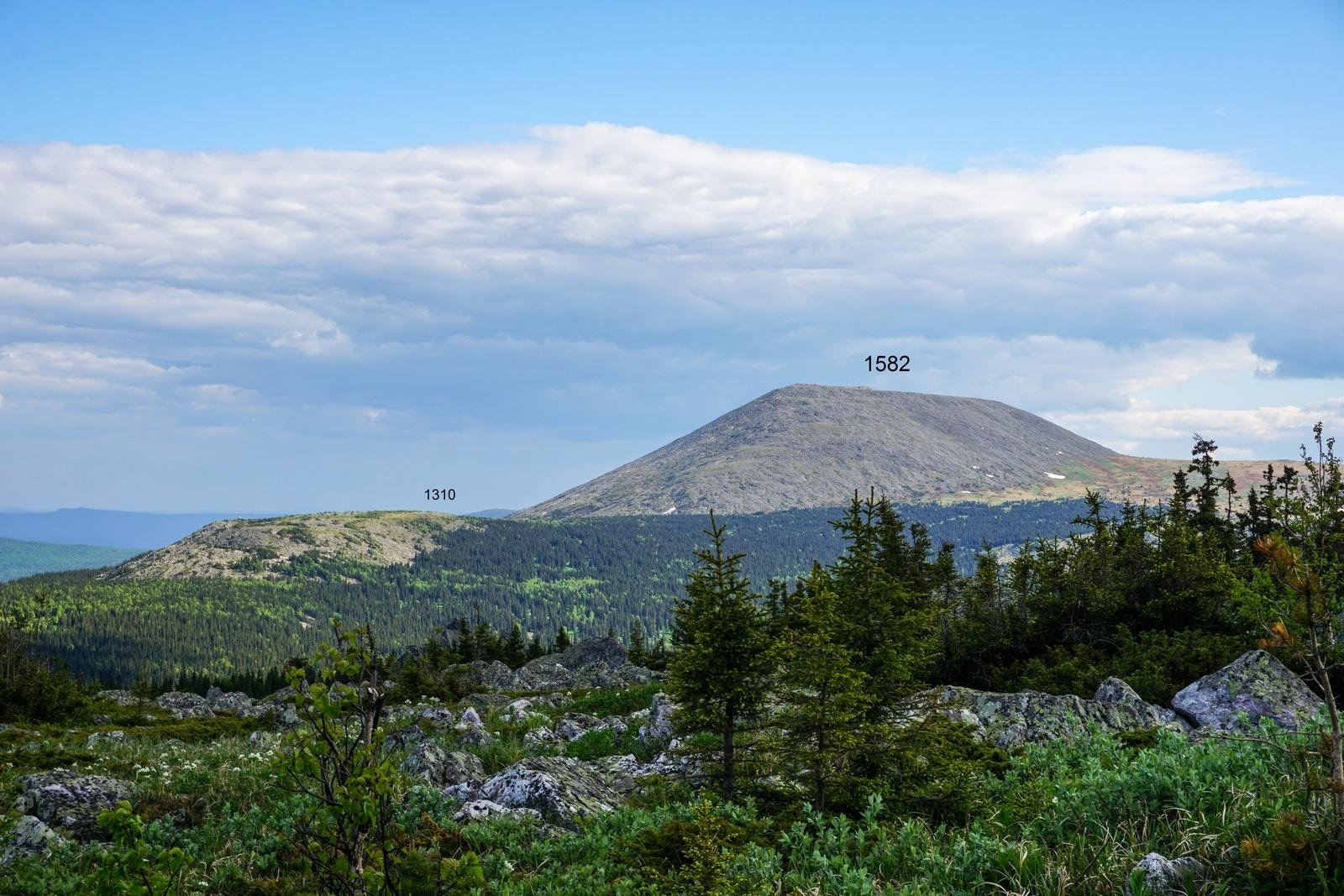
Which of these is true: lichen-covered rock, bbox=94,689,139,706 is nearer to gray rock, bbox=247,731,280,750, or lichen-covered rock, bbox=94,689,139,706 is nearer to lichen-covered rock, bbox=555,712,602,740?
gray rock, bbox=247,731,280,750

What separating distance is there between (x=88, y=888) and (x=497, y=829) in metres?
6.49

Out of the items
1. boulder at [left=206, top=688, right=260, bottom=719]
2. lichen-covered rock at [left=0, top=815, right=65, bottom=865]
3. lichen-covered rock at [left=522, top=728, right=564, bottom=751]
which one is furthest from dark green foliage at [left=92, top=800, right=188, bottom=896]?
boulder at [left=206, top=688, right=260, bottom=719]

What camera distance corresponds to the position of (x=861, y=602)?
54.0 ft

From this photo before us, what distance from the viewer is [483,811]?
13.2 m

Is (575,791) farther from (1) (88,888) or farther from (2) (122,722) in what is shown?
(2) (122,722)

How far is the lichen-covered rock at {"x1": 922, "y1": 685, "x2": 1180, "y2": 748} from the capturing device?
63.7 feet

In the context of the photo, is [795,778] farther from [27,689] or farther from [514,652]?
[514,652]

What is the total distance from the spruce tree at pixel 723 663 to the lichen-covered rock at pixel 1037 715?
5.96 m

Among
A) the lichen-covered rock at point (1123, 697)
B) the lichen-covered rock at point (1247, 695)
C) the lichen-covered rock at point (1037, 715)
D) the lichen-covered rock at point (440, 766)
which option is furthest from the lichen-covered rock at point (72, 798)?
the lichen-covered rock at point (1247, 695)

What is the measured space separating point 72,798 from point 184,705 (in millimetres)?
60493

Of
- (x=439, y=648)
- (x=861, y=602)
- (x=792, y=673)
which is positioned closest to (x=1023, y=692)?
(x=861, y=602)

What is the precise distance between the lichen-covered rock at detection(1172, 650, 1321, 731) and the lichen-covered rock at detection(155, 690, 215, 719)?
60.4 m

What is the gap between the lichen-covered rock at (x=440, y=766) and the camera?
56.3ft

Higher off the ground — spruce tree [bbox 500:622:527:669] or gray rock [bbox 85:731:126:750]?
gray rock [bbox 85:731:126:750]
